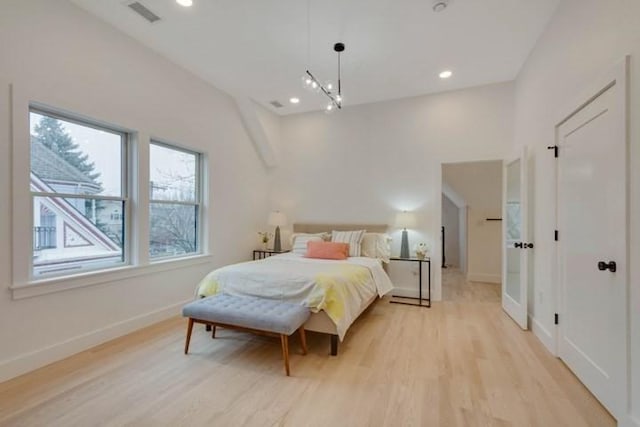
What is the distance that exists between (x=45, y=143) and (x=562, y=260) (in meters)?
4.54

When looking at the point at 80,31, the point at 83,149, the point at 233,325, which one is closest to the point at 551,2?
the point at 233,325

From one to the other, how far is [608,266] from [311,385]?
82.5 inches

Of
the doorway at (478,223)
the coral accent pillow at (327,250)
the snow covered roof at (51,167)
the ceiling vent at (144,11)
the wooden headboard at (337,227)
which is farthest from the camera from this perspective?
the doorway at (478,223)

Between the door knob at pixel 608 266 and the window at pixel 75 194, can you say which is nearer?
the door knob at pixel 608 266

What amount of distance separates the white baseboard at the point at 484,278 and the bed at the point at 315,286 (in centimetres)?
306

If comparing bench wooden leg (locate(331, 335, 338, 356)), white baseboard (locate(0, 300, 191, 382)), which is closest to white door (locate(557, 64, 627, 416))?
bench wooden leg (locate(331, 335, 338, 356))

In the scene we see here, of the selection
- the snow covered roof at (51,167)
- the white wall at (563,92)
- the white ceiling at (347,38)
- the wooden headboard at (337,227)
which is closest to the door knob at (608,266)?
the white wall at (563,92)

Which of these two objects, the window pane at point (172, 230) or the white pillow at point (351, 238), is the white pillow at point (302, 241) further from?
the window pane at point (172, 230)

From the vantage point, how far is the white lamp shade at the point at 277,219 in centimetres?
498

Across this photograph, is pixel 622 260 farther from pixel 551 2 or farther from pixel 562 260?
pixel 551 2

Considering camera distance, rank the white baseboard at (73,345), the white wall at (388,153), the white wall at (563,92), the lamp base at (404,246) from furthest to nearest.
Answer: the lamp base at (404,246) < the white wall at (388,153) < the white baseboard at (73,345) < the white wall at (563,92)

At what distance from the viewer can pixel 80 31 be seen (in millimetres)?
2646

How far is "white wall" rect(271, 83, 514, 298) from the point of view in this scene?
4219mm

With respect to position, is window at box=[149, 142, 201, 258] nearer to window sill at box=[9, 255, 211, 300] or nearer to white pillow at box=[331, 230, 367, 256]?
window sill at box=[9, 255, 211, 300]
